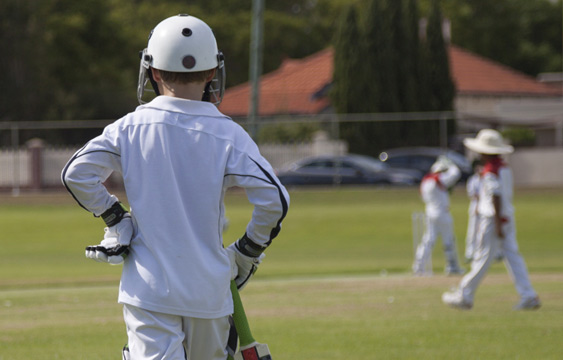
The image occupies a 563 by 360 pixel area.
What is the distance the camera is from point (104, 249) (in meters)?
4.50

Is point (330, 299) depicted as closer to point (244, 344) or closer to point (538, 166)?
point (244, 344)

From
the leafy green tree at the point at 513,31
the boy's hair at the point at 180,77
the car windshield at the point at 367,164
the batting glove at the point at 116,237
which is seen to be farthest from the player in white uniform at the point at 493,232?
the leafy green tree at the point at 513,31

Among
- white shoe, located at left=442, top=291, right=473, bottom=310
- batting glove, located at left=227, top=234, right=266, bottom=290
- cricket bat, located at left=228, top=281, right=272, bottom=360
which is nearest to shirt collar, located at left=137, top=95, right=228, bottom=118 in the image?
batting glove, located at left=227, top=234, right=266, bottom=290

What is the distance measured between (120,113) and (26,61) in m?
4.87

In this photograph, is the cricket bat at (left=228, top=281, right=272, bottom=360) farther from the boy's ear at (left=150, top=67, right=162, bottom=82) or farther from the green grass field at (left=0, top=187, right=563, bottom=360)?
the green grass field at (left=0, top=187, right=563, bottom=360)

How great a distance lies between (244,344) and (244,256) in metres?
0.38

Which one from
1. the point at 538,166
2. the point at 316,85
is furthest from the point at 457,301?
the point at 316,85

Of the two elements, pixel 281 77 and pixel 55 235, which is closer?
pixel 55 235

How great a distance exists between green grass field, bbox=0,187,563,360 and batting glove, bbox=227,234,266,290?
131 inches

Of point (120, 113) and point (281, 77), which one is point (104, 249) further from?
point (281, 77)

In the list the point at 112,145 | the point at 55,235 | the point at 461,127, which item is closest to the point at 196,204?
the point at 112,145

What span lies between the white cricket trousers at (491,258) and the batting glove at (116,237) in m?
6.78

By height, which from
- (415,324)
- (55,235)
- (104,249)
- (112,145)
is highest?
(112,145)

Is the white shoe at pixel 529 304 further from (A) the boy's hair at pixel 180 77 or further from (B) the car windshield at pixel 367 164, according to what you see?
(B) the car windshield at pixel 367 164
